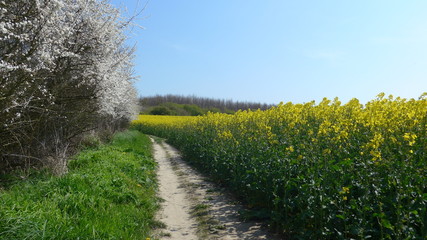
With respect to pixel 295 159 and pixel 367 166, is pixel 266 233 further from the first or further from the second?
pixel 367 166

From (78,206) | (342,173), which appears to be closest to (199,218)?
(78,206)

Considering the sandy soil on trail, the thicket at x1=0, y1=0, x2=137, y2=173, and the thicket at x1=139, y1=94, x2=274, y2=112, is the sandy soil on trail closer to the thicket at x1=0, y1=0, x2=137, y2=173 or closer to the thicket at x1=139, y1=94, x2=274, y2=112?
the thicket at x1=0, y1=0, x2=137, y2=173

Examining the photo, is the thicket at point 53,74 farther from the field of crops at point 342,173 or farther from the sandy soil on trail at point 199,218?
the field of crops at point 342,173

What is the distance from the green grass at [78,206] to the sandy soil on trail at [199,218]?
1.28 feet

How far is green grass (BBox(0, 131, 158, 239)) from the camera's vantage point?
4527 mm

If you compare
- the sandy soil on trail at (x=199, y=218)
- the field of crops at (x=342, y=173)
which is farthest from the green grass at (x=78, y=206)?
the field of crops at (x=342, y=173)

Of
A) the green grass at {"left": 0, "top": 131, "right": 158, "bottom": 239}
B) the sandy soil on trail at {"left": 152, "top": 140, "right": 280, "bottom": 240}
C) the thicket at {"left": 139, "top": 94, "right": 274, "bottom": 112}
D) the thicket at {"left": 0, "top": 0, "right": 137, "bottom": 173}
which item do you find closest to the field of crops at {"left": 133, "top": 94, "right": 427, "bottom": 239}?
the sandy soil on trail at {"left": 152, "top": 140, "right": 280, "bottom": 240}

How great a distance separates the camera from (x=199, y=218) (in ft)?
21.9

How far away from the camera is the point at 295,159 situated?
570 cm

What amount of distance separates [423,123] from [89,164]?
25.4 ft

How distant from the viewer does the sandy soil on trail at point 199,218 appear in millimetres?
5797

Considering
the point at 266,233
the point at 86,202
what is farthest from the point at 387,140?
the point at 86,202

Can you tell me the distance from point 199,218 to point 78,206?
89.0 inches

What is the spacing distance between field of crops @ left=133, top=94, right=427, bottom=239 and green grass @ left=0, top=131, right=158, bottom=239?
2286mm
